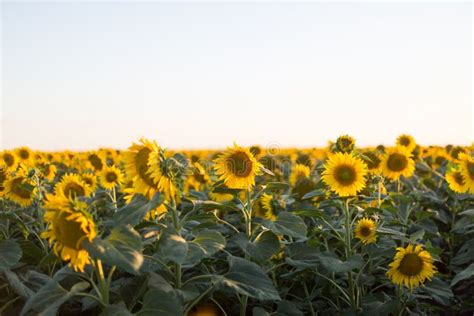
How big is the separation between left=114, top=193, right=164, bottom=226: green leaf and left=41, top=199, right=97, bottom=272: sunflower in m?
0.24

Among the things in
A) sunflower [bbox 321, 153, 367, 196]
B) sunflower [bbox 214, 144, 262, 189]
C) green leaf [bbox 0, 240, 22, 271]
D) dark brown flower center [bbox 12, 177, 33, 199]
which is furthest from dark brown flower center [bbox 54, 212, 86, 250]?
dark brown flower center [bbox 12, 177, 33, 199]

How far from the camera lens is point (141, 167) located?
324cm

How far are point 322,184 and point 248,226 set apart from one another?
109 cm

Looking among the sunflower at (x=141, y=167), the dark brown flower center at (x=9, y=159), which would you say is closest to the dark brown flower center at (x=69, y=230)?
the sunflower at (x=141, y=167)

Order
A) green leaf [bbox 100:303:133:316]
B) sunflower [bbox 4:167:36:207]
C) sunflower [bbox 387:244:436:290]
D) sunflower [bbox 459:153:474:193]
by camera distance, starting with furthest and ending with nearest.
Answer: sunflower [bbox 459:153:474:193] < sunflower [bbox 4:167:36:207] < sunflower [bbox 387:244:436:290] < green leaf [bbox 100:303:133:316]

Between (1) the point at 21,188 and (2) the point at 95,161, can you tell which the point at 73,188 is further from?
(2) the point at 95,161

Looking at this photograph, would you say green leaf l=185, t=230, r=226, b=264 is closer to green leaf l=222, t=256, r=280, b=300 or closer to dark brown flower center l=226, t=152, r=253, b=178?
green leaf l=222, t=256, r=280, b=300

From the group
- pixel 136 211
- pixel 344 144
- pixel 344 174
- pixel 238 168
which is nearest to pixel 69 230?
pixel 136 211

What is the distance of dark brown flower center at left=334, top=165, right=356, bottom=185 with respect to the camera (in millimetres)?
4598

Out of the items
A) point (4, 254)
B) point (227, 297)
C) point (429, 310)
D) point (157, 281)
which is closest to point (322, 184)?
point (227, 297)

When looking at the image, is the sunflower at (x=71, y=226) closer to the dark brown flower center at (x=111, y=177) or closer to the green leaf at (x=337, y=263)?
the green leaf at (x=337, y=263)

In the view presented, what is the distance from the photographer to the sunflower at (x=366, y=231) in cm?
458

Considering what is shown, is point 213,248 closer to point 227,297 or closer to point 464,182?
point 227,297

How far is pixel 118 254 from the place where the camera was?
2502 mm
